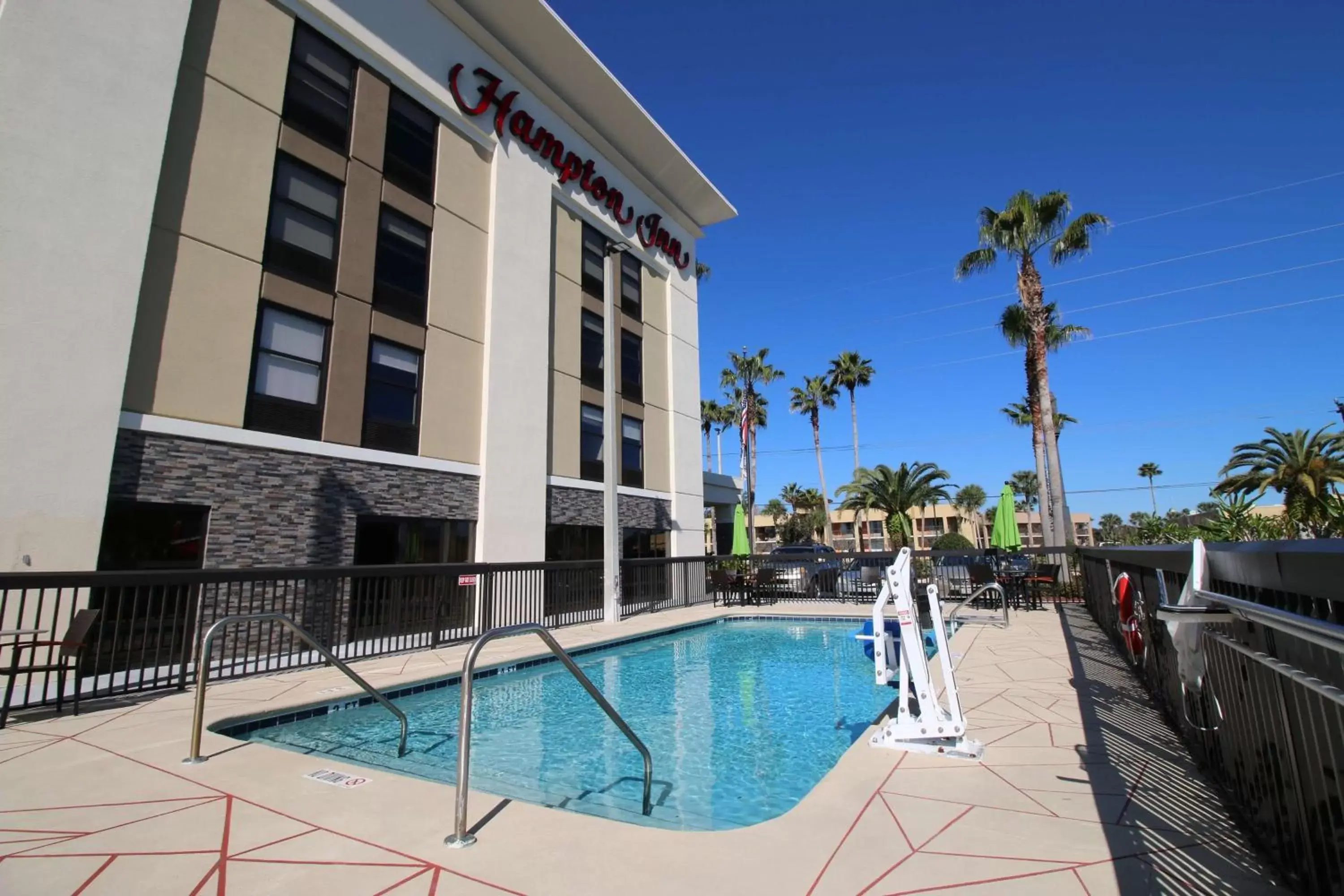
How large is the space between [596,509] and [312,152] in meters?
10.5

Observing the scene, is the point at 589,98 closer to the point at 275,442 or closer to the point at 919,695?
the point at 275,442

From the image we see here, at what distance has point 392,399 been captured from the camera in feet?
40.6

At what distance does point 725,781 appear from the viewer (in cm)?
477

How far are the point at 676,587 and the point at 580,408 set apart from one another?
5.64 metres

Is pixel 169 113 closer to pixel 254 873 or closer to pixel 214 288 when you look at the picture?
pixel 214 288

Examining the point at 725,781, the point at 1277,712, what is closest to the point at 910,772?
the point at 725,781

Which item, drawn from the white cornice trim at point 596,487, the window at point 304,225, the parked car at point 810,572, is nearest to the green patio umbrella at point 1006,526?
the parked car at point 810,572

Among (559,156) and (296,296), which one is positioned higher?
(559,156)

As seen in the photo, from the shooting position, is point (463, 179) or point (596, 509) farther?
point (596, 509)

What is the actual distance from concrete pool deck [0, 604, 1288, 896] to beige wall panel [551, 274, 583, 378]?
13.0 metres

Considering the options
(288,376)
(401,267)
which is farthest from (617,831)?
(401,267)

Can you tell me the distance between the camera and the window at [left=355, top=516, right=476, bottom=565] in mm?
11523

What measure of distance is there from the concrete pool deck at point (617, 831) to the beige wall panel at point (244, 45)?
10.1m

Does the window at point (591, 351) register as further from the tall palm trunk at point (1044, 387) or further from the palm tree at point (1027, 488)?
the palm tree at point (1027, 488)
